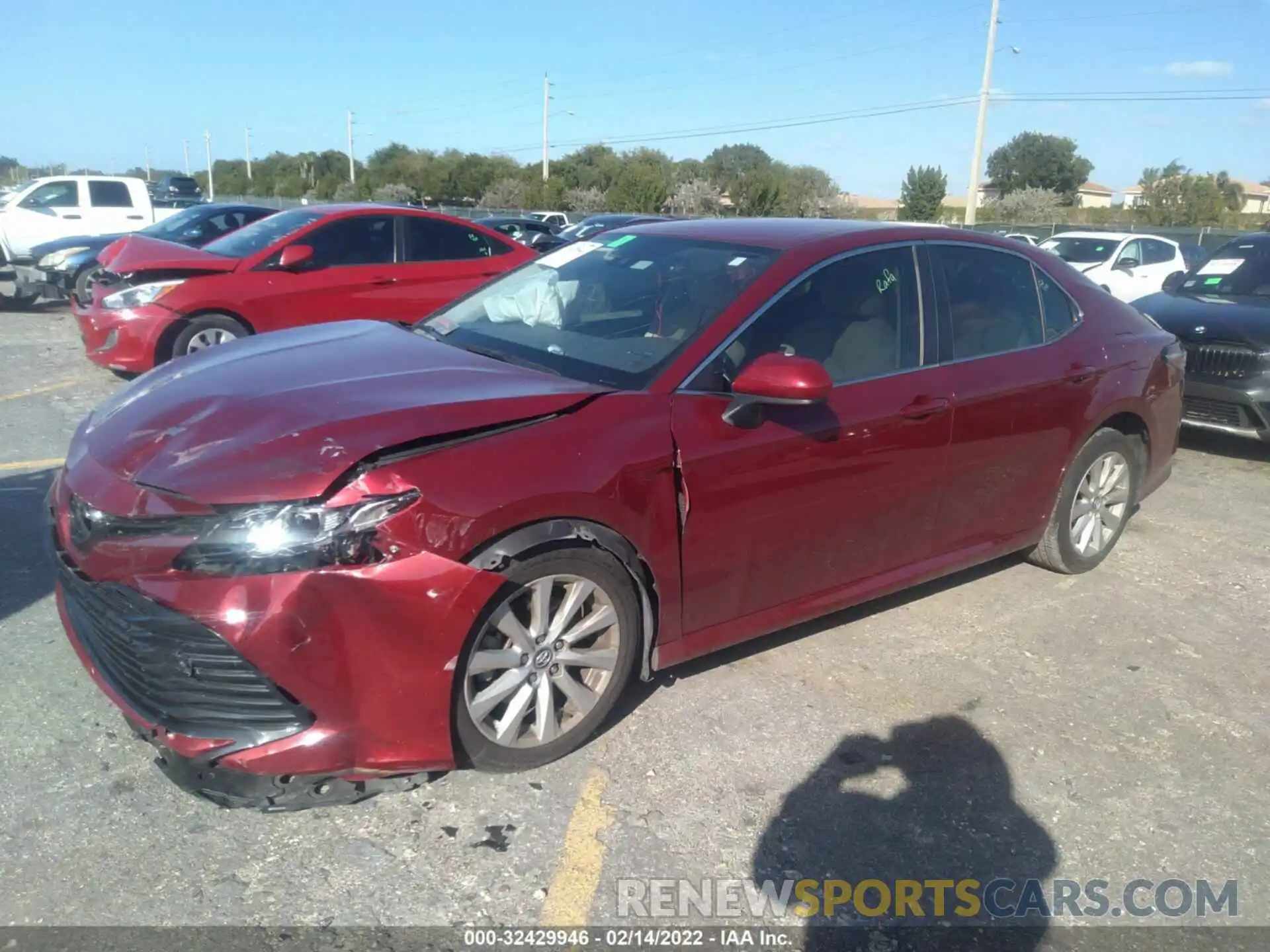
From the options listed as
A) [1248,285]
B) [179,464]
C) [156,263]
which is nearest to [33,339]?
[156,263]

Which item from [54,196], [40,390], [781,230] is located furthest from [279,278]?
[54,196]

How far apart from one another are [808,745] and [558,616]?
1.01 meters

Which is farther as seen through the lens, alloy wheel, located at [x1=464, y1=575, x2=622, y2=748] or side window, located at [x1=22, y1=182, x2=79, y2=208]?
side window, located at [x1=22, y1=182, x2=79, y2=208]

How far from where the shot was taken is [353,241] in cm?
852

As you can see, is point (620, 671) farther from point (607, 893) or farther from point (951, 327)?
point (951, 327)

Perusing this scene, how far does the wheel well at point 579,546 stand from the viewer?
2.77 metres

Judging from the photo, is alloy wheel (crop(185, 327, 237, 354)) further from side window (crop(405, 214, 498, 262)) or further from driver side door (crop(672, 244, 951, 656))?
driver side door (crop(672, 244, 951, 656))

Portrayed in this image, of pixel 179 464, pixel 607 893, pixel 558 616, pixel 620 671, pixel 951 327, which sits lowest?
pixel 607 893

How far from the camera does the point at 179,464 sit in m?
2.73

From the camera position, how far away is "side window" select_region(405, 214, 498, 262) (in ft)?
28.8

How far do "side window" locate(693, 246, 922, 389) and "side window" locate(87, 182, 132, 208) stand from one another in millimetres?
16135

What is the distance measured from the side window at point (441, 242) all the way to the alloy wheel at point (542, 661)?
6395 mm

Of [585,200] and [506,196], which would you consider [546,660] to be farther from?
[506,196]

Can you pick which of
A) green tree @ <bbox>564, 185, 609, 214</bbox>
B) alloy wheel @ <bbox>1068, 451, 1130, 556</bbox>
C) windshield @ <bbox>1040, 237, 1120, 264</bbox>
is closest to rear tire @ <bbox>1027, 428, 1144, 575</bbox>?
alloy wheel @ <bbox>1068, 451, 1130, 556</bbox>
